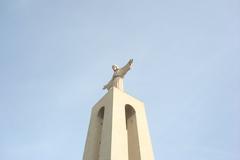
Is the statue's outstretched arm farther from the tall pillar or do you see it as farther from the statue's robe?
the tall pillar

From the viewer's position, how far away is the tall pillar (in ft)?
41.6

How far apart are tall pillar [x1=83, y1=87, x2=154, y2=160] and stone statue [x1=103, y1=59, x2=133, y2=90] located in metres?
1.30

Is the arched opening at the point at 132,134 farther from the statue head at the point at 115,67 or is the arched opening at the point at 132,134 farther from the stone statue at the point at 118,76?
the statue head at the point at 115,67

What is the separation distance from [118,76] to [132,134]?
483 centimetres

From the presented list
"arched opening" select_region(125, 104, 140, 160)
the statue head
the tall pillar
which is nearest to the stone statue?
the statue head

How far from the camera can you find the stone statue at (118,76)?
18.0m

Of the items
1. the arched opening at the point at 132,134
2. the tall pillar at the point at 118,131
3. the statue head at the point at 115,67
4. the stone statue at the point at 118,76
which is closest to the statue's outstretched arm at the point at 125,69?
the stone statue at the point at 118,76

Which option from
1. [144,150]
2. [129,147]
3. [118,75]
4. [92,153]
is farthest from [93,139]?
[118,75]

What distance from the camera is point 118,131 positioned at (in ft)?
43.9

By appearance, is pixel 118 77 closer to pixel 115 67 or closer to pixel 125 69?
pixel 125 69

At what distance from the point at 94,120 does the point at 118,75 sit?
3775mm

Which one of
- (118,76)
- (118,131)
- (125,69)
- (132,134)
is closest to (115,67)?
(118,76)

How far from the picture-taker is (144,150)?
544 inches

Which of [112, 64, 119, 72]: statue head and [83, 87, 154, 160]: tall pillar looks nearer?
[83, 87, 154, 160]: tall pillar
